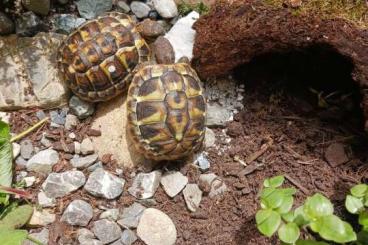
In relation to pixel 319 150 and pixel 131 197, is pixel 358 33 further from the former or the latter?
pixel 131 197

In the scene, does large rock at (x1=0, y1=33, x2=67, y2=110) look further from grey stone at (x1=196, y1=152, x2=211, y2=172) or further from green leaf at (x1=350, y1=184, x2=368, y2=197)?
green leaf at (x1=350, y1=184, x2=368, y2=197)

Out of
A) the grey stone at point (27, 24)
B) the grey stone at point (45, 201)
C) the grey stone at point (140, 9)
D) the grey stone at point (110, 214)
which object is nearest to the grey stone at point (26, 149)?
the grey stone at point (45, 201)

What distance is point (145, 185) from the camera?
109 inches

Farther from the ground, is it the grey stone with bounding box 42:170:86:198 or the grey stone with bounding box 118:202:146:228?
the grey stone with bounding box 42:170:86:198

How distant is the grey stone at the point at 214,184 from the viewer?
2.76 metres

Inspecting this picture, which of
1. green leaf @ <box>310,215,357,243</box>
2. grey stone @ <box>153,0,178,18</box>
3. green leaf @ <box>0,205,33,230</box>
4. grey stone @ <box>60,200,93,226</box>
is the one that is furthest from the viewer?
grey stone @ <box>153,0,178,18</box>

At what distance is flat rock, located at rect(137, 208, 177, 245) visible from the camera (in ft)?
8.71

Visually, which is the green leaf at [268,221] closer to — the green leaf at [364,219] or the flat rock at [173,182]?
the green leaf at [364,219]

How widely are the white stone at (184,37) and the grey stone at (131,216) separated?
2.88 ft

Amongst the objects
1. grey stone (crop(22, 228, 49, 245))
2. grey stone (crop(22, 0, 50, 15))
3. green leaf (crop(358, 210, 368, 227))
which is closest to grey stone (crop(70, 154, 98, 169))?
grey stone (crop(22, 228, 49, 245))

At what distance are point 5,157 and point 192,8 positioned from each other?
4.43ft

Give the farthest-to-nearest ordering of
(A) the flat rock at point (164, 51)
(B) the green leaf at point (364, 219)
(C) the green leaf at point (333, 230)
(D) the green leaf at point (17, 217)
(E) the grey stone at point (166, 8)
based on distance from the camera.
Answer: (E) the grey stone at point (166, 8)
(A) the flat rock at point (164, 51)
(D) the green leaf at point (17, 217)
(B) the green leaf at point (364, 219)
(C) the green leaf at point (333, 230)

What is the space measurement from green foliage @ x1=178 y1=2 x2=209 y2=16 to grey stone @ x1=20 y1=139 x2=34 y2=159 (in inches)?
46.2

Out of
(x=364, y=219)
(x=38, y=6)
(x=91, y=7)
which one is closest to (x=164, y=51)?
(x=91, y=7)
